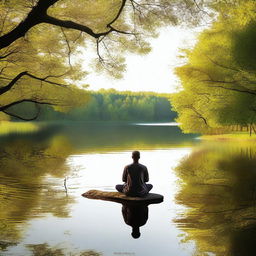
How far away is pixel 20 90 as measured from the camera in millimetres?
28516

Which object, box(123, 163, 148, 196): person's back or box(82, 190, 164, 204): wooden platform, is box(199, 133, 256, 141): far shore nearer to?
box(82, 190, 164, 204): wooden platform

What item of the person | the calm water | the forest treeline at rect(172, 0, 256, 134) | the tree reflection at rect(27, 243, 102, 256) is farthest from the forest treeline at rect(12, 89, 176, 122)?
the tree reflection at rect(27, 243, 102, 256)

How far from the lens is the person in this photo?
11480 mm

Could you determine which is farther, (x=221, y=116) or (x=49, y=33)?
(x=221, y=116)

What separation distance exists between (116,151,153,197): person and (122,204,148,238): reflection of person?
1.30 feet

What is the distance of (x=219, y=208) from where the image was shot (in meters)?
11.6

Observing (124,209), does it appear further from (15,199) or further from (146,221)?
(15,199)

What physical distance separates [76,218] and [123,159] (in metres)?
15.9

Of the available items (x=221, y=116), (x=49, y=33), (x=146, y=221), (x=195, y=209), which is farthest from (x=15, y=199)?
(x=221, y=116)

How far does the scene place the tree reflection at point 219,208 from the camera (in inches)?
325

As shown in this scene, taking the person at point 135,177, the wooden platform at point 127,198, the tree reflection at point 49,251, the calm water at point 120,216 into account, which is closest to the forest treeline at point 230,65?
the calm water at point 120,216

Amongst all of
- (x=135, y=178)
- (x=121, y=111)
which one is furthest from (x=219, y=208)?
(x=121, y=111)

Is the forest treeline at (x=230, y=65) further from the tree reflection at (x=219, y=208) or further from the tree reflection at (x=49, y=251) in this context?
the tree reflection at (x=49, y=251)

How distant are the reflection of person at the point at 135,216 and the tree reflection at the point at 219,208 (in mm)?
957
